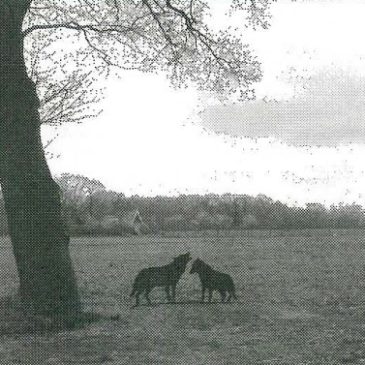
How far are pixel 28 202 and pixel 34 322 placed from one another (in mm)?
2041

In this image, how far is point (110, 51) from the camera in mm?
17281

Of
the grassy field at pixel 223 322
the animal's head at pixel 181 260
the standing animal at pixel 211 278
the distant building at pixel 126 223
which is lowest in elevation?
the grassy field at pixel 223 322

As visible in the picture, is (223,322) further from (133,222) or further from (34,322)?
(133,222)

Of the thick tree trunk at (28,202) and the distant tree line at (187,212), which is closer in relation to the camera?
the thick tree trunk at (28,202)

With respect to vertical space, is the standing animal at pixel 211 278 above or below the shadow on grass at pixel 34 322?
above

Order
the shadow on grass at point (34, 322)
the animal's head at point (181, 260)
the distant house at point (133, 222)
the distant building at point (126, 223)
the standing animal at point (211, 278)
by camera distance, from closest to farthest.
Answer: the shadow on grass at point (34, 322) → the animal's head at point (181, 260) → the standing animal at point (211, 278) → the distant building at point (126, 223) → the distant house at point (133, 222)

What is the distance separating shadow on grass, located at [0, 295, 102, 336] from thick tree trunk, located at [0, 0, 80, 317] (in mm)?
173

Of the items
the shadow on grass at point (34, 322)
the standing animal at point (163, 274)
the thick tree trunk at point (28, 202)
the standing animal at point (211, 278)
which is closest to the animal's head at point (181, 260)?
the standing animal at point (163, 274)

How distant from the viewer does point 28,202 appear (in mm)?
12438

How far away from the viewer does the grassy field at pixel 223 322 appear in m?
9.74

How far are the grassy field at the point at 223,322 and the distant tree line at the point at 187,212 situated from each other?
1829 cm

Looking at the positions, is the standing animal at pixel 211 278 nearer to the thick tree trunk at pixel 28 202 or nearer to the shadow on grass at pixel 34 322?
→ the shadow on grass at pixel 34 322

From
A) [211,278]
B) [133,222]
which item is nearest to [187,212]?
[133,222]

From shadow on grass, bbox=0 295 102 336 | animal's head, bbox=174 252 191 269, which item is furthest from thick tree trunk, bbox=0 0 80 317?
animal's head, bbox=174 252 191 269
